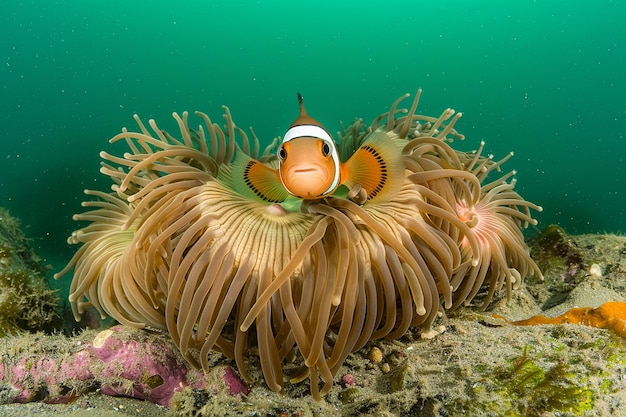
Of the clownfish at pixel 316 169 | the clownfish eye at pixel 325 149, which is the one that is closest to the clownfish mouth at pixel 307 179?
the clownfish at pixel 316 169

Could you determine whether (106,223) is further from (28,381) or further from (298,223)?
(298,223)

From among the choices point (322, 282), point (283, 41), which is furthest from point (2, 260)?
point (283, 41)

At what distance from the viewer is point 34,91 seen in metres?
6.29

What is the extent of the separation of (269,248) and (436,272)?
0.79m

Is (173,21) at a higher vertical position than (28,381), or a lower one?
higher

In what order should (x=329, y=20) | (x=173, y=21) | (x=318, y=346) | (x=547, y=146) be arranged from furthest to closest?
(x=329, y=20) → (x=173, y=21) → (x=547, y=146) → (x=318, y=346)

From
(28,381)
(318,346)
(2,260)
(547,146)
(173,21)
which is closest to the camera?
(318,346)

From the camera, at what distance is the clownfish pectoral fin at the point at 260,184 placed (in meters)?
2.28

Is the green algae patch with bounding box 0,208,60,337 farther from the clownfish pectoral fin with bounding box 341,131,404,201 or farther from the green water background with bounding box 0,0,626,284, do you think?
the green water background with bounding box 0,0,626,284

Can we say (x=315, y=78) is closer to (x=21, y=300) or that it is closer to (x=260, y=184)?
(x=260, y=184)

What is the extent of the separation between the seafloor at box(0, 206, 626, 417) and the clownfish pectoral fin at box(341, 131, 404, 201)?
0.72 m

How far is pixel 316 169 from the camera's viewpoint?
1801 millimetres

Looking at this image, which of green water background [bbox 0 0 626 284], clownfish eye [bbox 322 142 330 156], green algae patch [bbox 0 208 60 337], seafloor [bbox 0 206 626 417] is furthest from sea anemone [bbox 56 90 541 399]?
green water background [bbox 0 0 626 284]

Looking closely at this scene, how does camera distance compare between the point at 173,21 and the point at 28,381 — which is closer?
the point at 28,381
